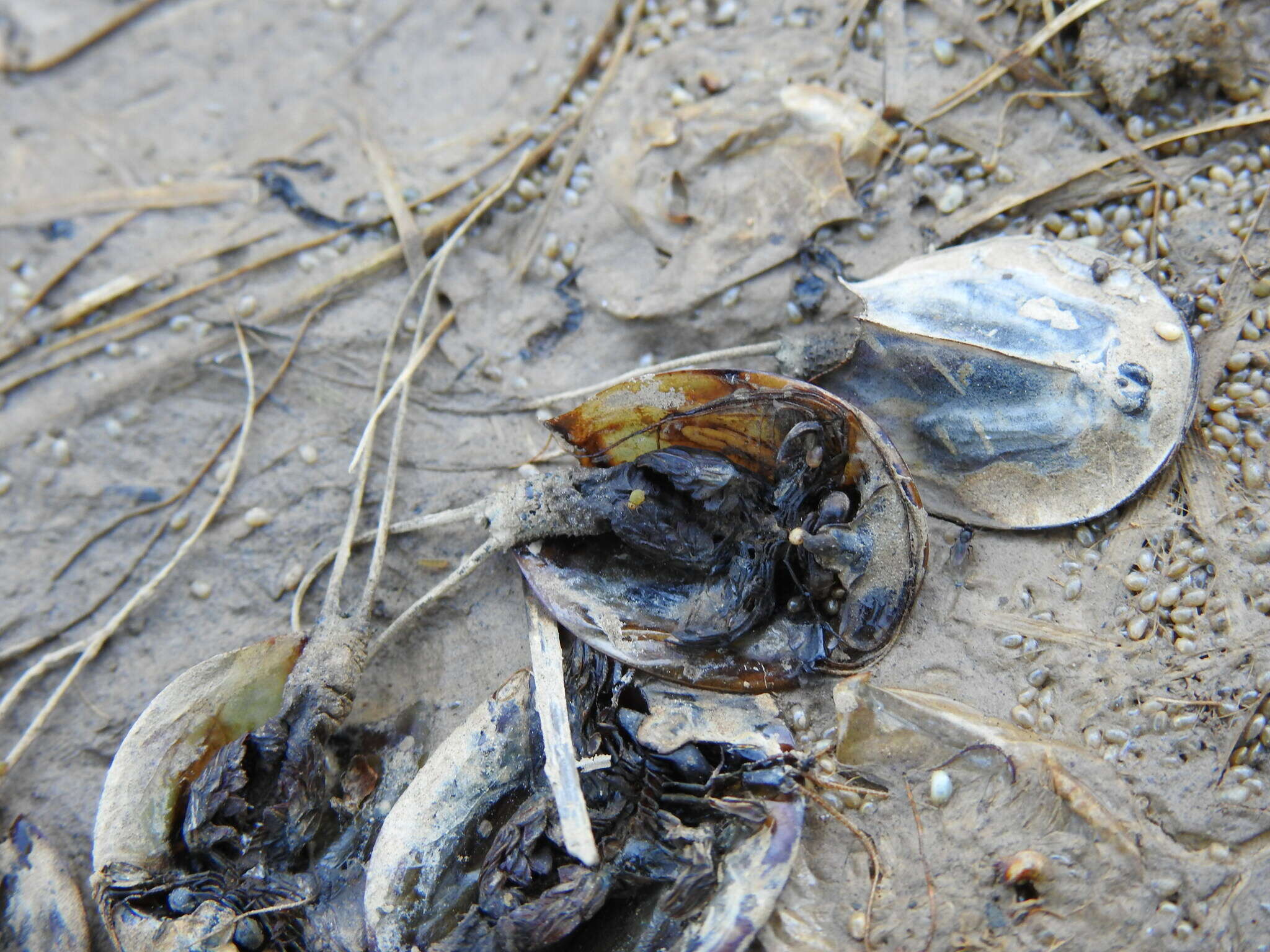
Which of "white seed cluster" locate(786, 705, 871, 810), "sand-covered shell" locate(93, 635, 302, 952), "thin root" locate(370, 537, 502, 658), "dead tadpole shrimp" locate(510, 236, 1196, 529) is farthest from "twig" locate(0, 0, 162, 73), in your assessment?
"white seed cluster" locate(786, 705, 871, 810)

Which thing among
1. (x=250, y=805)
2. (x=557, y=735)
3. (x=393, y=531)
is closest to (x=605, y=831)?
(x=557, y=735)

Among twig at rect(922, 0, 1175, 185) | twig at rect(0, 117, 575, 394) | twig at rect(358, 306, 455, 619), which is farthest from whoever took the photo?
twig at rect(0, 117, 575, 394)

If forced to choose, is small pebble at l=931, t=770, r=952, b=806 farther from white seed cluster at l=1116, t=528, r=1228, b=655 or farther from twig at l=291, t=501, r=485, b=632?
twig at l=291, t=501, r=485, b=632

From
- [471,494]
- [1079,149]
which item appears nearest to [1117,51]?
[1079,149]

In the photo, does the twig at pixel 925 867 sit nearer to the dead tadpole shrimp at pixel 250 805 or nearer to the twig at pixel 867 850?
the twig at pixel 867 850

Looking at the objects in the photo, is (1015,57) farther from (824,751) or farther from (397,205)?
(824,751)

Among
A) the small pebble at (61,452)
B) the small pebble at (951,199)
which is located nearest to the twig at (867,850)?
the small pebble at (951,199)

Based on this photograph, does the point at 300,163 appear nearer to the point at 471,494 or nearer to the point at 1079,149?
the point at 471,494
